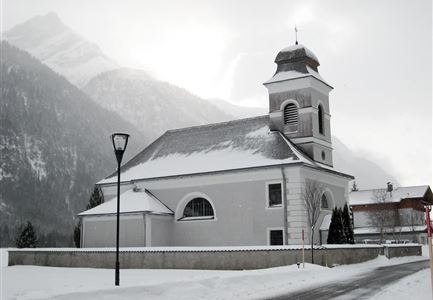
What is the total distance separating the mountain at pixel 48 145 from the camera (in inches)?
4599

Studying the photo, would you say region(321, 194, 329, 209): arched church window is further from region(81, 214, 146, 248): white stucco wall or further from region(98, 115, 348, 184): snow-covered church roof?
region(81, 214, 146, 248): white stucco wall

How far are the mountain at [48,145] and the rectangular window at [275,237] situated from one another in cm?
8800

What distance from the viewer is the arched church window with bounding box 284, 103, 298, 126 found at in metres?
37.5

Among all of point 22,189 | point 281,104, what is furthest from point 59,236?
point 281,104

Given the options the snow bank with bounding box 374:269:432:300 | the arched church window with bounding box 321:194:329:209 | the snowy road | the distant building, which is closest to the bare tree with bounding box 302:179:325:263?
the arched church window with bounding box 321:194:329:209

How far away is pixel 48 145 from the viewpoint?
429 feet

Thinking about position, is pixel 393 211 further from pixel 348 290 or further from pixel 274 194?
pixel 348 290

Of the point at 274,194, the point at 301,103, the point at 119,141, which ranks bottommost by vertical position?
the point at 274,194

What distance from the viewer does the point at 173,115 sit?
569 feet

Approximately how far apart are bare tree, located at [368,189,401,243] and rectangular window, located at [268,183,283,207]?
38.7m

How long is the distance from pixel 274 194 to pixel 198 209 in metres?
6.01

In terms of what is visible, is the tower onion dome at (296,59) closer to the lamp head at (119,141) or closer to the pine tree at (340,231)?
the pine tree at (340,231)

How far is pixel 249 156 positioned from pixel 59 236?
8270 cm

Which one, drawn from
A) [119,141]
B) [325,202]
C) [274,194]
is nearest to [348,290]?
[119,141]
